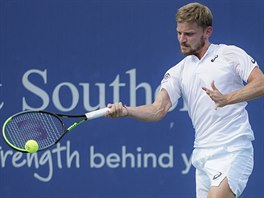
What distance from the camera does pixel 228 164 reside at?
5922 mm

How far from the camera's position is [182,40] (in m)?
6.02

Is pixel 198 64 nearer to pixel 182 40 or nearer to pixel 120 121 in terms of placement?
pixel 182 40

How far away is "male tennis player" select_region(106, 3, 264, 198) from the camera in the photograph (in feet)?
19.4

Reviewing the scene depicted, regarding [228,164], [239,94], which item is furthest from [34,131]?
[239,94]

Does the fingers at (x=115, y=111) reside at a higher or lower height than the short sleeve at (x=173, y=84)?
lower

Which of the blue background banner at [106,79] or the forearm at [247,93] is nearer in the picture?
the forearm at [247,93]

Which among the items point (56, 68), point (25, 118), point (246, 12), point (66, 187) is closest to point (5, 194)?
point (66, 187)

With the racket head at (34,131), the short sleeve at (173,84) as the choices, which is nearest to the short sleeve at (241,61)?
the short sleeve at (173,84)

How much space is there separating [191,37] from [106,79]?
1.87 meters

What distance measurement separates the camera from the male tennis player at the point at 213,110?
590 centimetres

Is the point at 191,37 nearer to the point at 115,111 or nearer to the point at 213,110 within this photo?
the point at 213,110

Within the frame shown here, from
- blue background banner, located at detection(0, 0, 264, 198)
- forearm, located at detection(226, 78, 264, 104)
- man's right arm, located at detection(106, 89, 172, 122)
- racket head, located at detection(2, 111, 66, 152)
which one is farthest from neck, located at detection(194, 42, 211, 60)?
blue background banner, located at detection(0, 0, 264, 198)

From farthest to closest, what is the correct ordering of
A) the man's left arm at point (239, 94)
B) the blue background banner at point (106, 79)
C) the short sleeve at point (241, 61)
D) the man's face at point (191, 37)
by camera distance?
the blue background banner at point (106, 79) < the man's face at point (191, 37) < the short sleeve at point (241, 61) < the man's left arm at point (239, 94)

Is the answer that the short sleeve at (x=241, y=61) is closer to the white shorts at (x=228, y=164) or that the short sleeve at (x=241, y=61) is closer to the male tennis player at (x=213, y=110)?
the male tennis player at (x=213, y=110)
